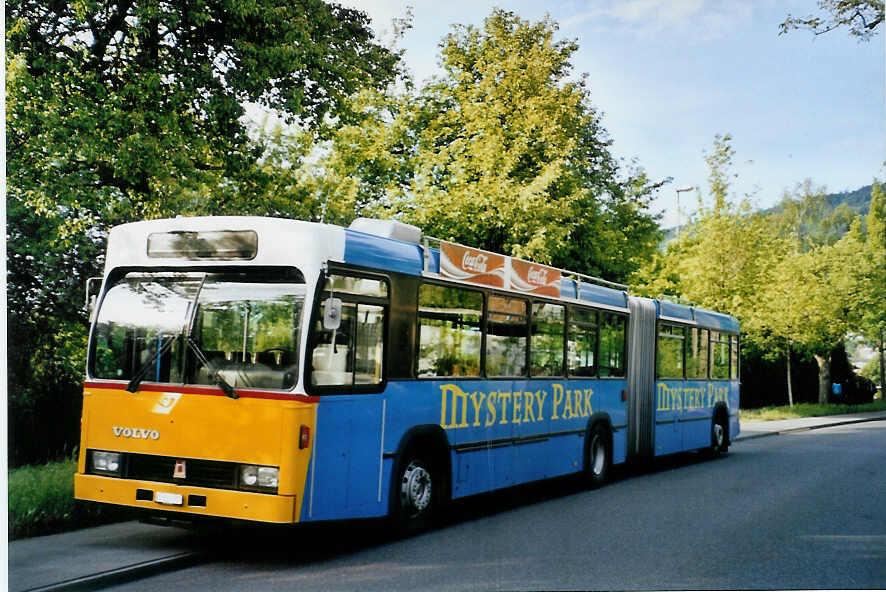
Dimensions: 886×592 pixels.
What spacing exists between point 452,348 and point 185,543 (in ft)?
10.4

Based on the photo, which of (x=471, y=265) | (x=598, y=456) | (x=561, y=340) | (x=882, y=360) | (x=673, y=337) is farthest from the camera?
Result: (x=882, y=360)

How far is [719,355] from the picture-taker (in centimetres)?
1900

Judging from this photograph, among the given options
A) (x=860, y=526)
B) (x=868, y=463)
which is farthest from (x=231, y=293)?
(x=868, y=463)

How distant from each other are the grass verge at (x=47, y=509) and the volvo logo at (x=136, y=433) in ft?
2.44

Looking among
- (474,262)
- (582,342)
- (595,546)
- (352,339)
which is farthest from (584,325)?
(352,339)

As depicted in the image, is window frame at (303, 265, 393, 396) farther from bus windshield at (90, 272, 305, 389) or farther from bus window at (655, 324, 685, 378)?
bus window at (655, 324, 685, 378)

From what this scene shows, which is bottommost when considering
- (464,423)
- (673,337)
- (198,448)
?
(198,448)

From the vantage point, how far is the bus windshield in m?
7.64

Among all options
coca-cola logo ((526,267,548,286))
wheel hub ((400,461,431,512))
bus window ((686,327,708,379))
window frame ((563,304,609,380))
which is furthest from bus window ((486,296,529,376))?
bus window ((686,327,708,379))

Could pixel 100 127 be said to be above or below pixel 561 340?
above

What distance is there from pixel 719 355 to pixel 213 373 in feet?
43.9

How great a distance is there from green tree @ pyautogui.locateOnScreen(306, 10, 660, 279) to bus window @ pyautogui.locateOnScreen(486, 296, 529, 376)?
525 centimetres

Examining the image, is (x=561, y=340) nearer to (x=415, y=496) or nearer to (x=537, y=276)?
(x=537, y=276)

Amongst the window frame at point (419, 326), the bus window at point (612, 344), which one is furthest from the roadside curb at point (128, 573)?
the bus window at point (612, 344)
